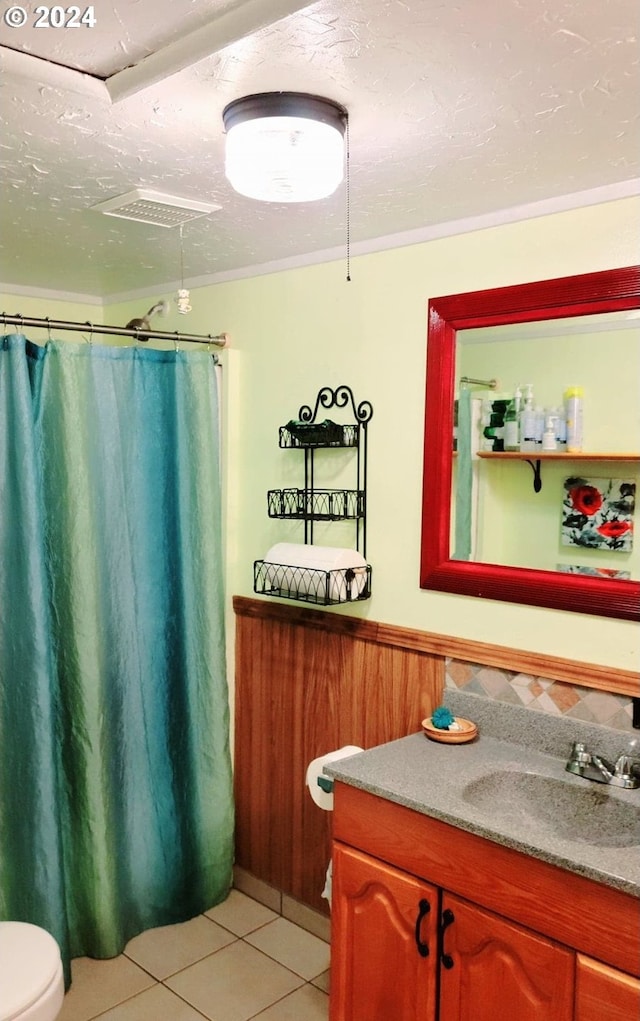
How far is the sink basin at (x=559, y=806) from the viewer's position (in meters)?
1.76

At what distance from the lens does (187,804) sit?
8.94 ft

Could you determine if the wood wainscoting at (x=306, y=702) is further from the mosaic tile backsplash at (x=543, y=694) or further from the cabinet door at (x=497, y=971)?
the cabinet door at (x=497, y=971)

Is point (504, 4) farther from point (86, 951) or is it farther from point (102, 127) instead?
point (86, 951)

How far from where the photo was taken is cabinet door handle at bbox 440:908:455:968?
1.72 meters

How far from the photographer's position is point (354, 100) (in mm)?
1417

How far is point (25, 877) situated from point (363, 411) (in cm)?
169

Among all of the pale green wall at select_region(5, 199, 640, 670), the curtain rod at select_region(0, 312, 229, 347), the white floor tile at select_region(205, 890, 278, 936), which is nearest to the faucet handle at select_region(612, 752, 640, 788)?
the pale green wall at select_region(5, 199, 640, 670)

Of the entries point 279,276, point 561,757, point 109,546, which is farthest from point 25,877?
point 279,276

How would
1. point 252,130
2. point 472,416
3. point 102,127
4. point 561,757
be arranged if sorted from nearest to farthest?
1. point 252,130
2. point 102,127
3. point 561,757
4. point 472,416

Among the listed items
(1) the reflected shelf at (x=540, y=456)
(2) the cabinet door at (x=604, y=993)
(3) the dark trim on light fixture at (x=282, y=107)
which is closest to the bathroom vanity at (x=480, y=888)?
(2) the cabinet door at (x=604, y=993)

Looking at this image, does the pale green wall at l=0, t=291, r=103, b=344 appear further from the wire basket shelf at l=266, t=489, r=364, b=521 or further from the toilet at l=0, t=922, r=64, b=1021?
the toilet at l=0, t=922, r=64, b=1021

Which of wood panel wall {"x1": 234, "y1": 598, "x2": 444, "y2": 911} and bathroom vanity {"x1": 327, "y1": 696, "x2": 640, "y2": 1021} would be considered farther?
wood panel wall {"x1": 234, "y1": 598, "x2": 444, "y2": 911}

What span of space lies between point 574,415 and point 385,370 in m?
0.62

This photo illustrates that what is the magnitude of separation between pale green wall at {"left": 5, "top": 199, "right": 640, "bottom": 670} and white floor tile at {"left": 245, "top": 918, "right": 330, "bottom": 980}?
3.54ft
